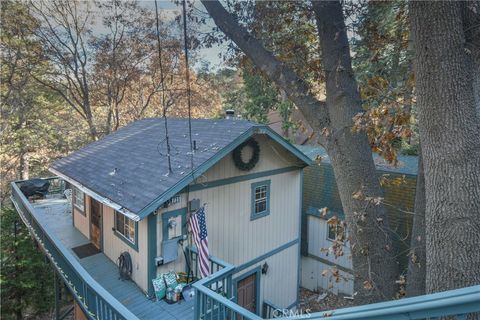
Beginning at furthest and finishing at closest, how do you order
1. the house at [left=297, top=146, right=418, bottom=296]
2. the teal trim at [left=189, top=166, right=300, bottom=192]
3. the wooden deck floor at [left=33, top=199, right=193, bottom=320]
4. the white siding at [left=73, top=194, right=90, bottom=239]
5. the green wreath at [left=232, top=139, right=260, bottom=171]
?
the house at [left=297, top=146, right=418, bottom=296], the white siding at [left=73, top=194, right=90, bottom=239], the green wreath at [left=232, top=139, right=260, bottom=171], the teal trim at [left=189, top=166, right=300, bottom=192], the wooden deck floor at [left=33, top=199, right=193, bottom=320]

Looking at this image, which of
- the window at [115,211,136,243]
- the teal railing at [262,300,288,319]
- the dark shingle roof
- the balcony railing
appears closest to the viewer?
the balcony railing

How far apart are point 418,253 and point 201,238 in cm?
410

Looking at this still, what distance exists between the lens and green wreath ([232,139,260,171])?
320 inches

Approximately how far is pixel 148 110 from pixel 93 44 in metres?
6.09

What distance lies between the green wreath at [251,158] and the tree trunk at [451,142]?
5.56 meters

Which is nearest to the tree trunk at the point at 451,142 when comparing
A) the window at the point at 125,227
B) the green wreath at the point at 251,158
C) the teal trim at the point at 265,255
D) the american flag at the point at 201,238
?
the american flag at the point at 201,238

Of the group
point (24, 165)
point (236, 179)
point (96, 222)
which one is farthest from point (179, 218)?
point (24, 165)

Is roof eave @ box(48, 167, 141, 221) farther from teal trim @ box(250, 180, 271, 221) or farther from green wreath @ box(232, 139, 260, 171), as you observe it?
teal trim @ box(250, 180, 271, 221)

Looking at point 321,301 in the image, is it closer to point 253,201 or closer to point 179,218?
point 253,201

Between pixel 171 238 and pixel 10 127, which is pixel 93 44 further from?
pixel 171 238

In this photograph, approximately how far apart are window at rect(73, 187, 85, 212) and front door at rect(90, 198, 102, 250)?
2.72 ft

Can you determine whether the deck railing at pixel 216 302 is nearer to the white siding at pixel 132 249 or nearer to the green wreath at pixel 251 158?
the white siding at pixel 132 249

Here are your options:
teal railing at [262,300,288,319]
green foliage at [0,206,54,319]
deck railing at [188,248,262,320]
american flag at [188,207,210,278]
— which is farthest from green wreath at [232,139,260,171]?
green foliage at [0,206,54,319]

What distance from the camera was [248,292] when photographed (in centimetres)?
913
